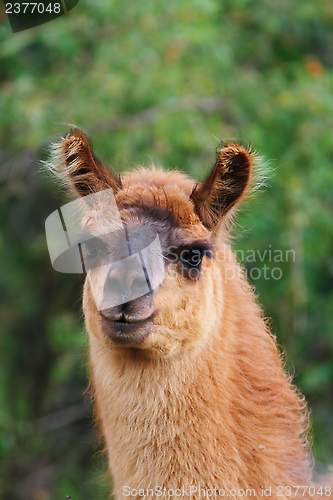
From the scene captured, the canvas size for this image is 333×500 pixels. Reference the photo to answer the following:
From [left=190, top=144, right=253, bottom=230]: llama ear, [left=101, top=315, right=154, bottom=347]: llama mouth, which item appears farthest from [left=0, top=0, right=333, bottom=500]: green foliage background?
[left=101, top=315, right=154, bottom=347]: llama mouth

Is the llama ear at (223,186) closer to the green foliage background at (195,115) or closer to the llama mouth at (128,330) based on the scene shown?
the llama mouth at (128,330)

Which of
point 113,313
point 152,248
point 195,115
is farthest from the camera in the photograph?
point 195,115

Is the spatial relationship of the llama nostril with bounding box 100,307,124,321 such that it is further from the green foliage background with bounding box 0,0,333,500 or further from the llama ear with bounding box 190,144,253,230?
the green foliage background with bounding box 0,0,333,500

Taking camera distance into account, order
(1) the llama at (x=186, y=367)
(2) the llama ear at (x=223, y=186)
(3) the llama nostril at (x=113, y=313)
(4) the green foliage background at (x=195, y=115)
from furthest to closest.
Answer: (4) the green foliage background at (x=195, y=115)
(2) the llama ear at (x=223, y=186)
(1) the llama at (x=186, y=367)
(3) the llama nostril at (x=113, y=313)

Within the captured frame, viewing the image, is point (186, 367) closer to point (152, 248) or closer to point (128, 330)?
point (128, 330)

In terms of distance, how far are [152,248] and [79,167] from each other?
2.29 ft

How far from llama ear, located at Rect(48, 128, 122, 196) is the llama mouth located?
0.82 m

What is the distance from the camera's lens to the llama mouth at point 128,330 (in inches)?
87.0

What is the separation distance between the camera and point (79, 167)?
260 cm

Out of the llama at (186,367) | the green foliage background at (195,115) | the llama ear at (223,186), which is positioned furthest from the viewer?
the green foliage background at (195,115)

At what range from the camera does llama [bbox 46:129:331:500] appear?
90.2 inches

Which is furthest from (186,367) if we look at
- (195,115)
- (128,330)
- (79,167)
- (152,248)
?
(195,115)

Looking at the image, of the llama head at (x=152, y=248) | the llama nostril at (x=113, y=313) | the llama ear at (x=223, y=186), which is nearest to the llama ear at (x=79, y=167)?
the llama head at (x=152, y=248)

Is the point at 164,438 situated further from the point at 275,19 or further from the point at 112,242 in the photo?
the point at 275,19
